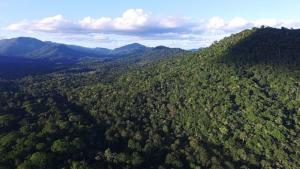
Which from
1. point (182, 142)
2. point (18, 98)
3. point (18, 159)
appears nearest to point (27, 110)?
point (18, 98)

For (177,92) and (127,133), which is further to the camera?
(177,92)

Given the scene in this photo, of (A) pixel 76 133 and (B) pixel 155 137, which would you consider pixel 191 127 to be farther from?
(A) pixel 76 133

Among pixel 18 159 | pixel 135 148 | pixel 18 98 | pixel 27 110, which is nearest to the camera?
pixel 18 159

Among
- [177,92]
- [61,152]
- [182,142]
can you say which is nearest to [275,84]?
[177,92]

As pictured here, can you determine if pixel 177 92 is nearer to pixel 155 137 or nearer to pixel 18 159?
pixel 155 137

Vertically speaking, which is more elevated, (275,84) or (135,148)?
(275,84)

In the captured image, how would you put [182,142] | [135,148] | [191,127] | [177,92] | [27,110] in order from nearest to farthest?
1. [135,148]
2. [182,142]
3. [191,127]
4. [27,110]
5. [177,92]
